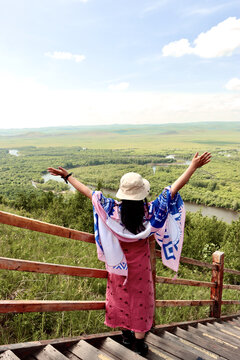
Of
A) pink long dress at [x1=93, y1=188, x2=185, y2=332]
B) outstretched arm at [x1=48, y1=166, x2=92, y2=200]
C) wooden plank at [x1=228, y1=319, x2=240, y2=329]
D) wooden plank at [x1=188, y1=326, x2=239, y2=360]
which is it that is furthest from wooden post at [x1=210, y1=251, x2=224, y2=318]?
outstretched arm at [x1=48, y1=166, x2=92, y2=200]

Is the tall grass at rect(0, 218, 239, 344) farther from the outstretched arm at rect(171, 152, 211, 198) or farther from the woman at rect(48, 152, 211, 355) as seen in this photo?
the outstretched arm at rect(171, 152, 211, 198)

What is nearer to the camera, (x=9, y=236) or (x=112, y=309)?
Answer: (x=112, y=309)

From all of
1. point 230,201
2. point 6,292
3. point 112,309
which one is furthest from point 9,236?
point 230,201

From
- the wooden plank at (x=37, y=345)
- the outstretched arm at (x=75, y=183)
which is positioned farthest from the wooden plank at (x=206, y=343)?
the outstretched arm at (x=75, y=183)

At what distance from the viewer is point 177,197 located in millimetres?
1945

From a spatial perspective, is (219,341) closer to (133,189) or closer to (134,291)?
(134,291)

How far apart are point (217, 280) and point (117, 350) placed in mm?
1970

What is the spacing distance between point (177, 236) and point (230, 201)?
6086 cm

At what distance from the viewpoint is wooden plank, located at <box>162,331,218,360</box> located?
203cm

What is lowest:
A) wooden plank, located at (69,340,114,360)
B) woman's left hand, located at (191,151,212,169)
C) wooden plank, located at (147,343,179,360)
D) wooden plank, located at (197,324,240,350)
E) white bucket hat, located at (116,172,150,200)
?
wooden plank, located at (197,324,240,350)

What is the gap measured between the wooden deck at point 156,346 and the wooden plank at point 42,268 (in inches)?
16.5

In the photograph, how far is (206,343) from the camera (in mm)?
2365

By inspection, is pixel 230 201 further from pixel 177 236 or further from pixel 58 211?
pixel 177 236

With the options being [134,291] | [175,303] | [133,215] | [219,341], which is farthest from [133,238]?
[219,341]
